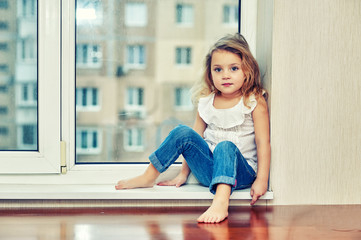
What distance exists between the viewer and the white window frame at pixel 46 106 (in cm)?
159

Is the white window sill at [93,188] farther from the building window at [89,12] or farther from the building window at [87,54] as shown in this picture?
the building window at [89,12]

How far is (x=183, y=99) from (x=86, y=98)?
397 millimetres

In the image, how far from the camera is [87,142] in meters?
1.71

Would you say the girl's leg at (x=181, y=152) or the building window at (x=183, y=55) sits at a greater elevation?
the building window at (x=183, y=55)

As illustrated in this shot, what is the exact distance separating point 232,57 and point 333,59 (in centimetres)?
36

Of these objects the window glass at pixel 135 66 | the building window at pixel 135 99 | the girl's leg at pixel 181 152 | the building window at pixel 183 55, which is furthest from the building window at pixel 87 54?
the girl's leg at pixel 181 152

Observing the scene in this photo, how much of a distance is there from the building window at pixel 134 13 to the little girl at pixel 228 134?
0.32m

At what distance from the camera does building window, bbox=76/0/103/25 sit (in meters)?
1.64

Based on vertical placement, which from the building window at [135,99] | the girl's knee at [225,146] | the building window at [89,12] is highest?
the building window at [89,12]

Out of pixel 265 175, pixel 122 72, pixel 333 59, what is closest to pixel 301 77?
pixel 333 59

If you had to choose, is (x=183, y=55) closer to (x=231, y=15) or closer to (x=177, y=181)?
(x=231, y=15)

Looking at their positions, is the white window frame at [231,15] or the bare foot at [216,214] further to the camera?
the white window frame at [231,15]

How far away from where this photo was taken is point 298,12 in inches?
61.0

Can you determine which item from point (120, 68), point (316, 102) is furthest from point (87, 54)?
point (316, 102)
